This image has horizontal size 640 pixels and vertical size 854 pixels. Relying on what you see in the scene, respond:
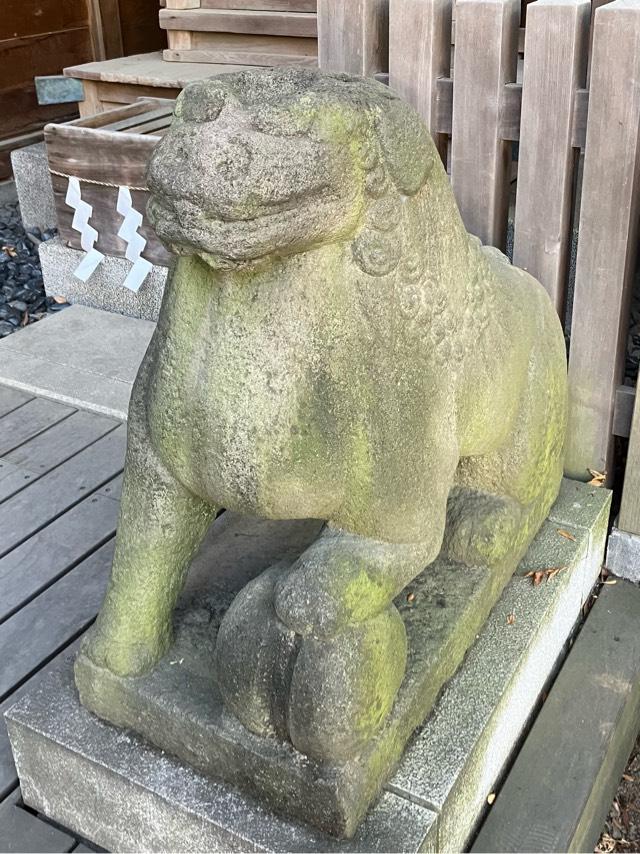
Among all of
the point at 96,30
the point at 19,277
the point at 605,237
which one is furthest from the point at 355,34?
the point at 96,30

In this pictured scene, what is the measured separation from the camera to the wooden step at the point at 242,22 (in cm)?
444

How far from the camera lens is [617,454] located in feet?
7.52

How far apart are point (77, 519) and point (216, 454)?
1.31 metres

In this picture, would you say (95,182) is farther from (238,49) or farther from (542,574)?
(542,574)

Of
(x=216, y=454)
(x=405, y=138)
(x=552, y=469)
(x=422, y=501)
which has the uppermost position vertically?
(x=405, y=138)

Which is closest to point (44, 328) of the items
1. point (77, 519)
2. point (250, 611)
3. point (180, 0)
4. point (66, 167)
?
point (66, 167)

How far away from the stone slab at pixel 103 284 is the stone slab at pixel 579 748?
2.22 metres

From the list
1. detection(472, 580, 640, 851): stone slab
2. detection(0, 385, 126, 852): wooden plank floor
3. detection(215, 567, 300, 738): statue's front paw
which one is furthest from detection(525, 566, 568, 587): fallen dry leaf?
detection(0, 385, 126, 852): wooden plank floor

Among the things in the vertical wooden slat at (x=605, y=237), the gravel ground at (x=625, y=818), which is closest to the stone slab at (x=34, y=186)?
the vertical wooden slat at (x=605, y=237)

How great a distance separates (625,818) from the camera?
74.7 inches

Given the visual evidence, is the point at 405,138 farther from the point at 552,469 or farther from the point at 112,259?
the point at 112,259

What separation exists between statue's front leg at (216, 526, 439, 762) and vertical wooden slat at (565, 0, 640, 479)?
88 centimetres

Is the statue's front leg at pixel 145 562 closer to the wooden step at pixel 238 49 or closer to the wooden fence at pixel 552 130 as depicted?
the wooden fence at pixel 552 130

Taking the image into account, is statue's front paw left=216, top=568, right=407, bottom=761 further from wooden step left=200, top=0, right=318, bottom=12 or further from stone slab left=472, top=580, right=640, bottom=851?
wooden step left=200, top=0, right=318, bottom=12
